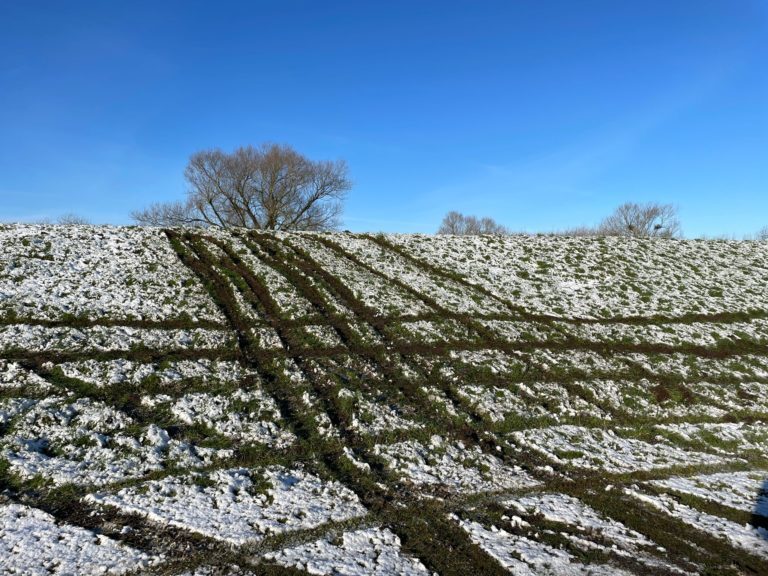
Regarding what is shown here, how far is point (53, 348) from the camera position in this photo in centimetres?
1332

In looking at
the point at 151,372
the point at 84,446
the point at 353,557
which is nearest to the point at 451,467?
the point at 353,557

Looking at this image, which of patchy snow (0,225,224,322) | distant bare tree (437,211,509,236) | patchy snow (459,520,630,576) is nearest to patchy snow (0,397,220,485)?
patchy snow (459,520,630,576)

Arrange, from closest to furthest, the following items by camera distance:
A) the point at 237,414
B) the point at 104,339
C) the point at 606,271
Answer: the point at 237,414 < the point at 104,339 < the point at 606,271

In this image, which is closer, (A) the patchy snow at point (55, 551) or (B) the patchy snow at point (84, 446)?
(A) the patchy snow at point (55, 551)

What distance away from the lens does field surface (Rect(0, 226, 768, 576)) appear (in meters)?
7.10

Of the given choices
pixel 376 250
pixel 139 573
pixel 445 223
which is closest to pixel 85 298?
pixel 139 573

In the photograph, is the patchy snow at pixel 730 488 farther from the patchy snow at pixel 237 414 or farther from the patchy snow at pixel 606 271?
the patchy snow at pixel 606 271

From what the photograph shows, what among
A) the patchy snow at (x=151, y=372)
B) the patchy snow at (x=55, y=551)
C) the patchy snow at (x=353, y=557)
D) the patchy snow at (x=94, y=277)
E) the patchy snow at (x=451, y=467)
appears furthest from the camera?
the patchy snow at (x=94, y=277)

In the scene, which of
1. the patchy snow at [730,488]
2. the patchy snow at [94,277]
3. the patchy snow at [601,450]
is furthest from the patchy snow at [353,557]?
the patchy snow at [94,277]

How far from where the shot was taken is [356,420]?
37.0ft

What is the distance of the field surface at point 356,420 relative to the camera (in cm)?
710

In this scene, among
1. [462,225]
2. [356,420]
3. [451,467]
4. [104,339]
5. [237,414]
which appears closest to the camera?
[451,467]

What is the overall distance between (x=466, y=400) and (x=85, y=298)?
13.0 meters

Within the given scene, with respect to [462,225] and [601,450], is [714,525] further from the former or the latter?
[462,225]
